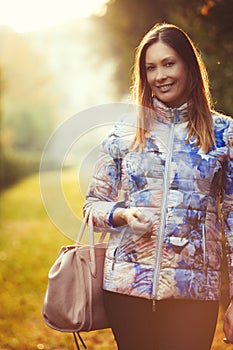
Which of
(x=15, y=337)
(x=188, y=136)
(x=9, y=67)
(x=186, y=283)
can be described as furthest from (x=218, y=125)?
(x=9, y=67)

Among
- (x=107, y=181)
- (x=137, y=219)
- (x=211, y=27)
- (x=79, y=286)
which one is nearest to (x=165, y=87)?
(x=107, y=181)

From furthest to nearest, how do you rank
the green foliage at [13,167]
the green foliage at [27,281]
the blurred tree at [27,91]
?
1. the blurred tree at [27,91]
2. the green foliage at [13,167]
3. the green foliage at [27,281]

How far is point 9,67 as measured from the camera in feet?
138

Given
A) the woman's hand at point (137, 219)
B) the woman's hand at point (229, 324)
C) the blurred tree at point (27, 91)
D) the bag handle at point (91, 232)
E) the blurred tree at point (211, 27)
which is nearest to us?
the woman's hand at point (137, 219)

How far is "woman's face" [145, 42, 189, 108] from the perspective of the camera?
9.53 ft

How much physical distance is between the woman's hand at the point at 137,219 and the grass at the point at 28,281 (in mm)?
3189

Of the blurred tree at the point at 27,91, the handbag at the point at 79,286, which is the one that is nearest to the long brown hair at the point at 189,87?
the handbag at the point at 79,286

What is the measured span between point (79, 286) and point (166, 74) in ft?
2.96

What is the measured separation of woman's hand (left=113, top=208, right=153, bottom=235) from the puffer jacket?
26mm

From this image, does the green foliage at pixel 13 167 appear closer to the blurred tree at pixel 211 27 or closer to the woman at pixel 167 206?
the blurred tree at pixel 211 27

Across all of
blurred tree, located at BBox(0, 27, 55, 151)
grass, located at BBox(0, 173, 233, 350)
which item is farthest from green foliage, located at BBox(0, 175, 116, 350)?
blurred tree, located at BBox(0, 27, 55, 151)

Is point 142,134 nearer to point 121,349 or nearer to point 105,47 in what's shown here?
point 121,349

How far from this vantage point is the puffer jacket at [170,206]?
9.12 ft

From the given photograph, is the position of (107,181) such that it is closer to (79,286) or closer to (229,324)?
(79,286)
